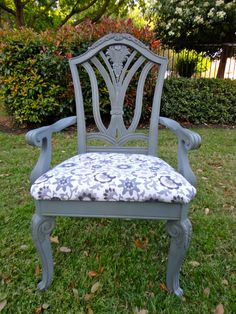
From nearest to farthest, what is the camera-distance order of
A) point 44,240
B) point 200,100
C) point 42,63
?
point 44,240, point 42,63, point 200,100

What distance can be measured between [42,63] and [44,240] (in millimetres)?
3314

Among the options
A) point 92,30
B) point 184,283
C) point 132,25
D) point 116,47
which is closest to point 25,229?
point 184,283

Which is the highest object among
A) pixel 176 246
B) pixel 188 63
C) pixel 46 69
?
pixel 188 63

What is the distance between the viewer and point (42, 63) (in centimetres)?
397

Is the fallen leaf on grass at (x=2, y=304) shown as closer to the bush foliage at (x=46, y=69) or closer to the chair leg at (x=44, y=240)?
the chair leg at (x=44, y=240)

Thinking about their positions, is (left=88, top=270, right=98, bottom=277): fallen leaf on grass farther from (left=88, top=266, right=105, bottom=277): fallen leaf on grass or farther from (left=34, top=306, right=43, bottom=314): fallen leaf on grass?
(left=34, top=306, right=43, bottom=314): fallen leaf on grass

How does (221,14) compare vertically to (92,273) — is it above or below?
above

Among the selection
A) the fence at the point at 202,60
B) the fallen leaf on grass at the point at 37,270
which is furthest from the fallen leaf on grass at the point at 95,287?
the fence at the point at 202,60

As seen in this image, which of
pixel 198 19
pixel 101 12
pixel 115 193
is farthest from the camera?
pixel 101 12

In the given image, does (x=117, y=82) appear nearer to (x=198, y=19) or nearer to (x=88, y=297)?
(x=88, y=297)

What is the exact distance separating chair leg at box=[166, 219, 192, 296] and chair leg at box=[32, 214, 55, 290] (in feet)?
1.82

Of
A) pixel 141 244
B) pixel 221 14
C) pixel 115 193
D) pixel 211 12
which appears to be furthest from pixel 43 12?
pixel 115 193

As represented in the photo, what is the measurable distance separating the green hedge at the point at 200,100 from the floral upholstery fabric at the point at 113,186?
3.77 m

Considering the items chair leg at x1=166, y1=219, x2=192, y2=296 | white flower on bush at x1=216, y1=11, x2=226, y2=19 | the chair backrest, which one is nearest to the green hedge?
white flower on bush at x1=216, y1=11, x2=226, y2=19
